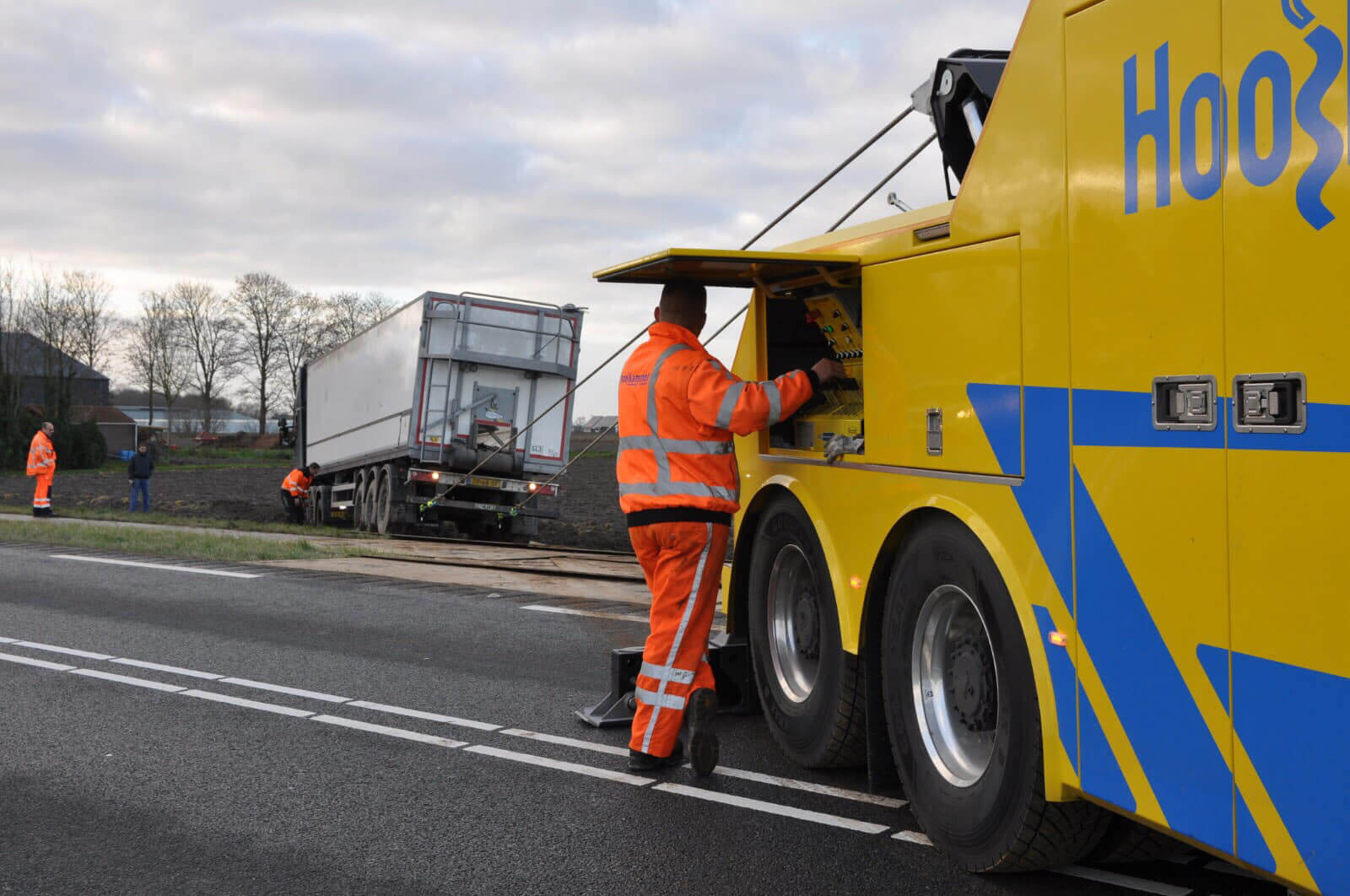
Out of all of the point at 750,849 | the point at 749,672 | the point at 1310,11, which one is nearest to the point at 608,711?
the point at 749,672

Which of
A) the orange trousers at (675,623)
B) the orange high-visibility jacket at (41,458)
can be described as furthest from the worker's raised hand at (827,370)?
the orange high-visibility jacket at (41,458)

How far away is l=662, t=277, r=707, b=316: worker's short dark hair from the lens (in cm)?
528

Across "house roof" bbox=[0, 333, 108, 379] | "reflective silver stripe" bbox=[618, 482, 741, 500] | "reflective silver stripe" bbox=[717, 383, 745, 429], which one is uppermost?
"house roof" bbox=[0, 333, 108, 379]

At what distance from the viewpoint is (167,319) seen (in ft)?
A: 247

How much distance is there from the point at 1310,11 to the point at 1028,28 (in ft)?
3.77

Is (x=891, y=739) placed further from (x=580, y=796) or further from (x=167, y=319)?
(x=167, y=319)

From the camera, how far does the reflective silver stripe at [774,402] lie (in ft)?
16.0

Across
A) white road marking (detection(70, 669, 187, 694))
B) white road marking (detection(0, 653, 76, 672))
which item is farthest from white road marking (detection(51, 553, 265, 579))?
white road marking (detection(70, 669, 187, 694))

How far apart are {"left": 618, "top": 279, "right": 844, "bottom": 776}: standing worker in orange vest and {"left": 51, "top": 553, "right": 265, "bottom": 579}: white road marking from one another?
7446mm

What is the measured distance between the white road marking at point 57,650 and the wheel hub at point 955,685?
5424 mm

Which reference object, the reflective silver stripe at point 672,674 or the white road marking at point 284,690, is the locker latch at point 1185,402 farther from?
the white road marking at point 284,690

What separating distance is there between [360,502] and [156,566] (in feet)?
32.5

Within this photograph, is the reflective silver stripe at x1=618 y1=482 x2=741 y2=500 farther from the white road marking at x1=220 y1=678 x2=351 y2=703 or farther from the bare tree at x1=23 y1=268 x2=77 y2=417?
the bare tree at x1=23 y1=268 x2=77 y2=417

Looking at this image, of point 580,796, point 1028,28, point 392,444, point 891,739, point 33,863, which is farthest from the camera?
point 392,444
